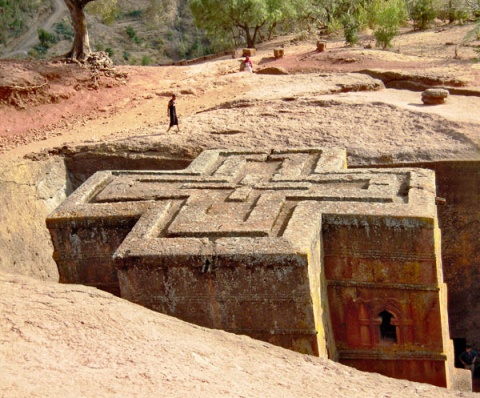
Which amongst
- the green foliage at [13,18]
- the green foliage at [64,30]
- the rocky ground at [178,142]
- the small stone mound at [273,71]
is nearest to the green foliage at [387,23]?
the rocky ground at [178,142]

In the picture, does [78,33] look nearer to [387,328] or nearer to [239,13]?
[239,13]

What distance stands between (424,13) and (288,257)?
18.5 meters

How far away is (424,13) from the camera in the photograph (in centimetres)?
2219

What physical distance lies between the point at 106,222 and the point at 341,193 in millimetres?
2498

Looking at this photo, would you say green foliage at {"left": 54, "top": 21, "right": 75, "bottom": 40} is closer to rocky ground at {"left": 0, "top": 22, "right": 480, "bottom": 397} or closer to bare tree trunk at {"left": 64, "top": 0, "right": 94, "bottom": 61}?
rocky ground at {"left": 0, "top": 22, "right": 480, "bottom": 397}

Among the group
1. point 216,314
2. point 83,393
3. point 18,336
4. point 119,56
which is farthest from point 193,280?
point 119,56

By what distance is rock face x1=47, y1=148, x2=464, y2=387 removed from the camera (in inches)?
242

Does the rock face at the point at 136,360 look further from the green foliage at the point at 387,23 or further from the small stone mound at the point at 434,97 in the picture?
the green foliage at the point at 387,23

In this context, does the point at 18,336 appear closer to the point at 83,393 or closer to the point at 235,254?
the point at 83,393

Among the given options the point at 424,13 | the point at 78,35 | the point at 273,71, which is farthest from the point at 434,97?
the point at 424,13

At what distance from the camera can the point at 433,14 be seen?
22.2 meters

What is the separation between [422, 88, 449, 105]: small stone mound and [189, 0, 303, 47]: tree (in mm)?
12292

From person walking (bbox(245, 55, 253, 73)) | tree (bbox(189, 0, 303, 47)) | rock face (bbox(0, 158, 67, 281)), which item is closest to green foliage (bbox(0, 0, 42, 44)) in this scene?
tree (bbox(189, 0, 303, 47))

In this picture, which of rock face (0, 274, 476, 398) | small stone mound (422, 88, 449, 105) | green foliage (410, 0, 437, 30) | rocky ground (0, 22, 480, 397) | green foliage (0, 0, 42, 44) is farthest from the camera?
green foliage (0, 0, 42, 44)
